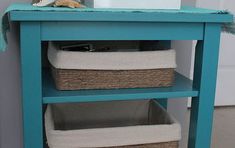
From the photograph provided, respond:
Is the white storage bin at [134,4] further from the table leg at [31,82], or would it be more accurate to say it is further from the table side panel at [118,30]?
the table leg at [31,82]

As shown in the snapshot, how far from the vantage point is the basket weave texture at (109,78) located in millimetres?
864

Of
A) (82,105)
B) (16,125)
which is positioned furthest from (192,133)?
(16,125)

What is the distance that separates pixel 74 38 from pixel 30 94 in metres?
0.18

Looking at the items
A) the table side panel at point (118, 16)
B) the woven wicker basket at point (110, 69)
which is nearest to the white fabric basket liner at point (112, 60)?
the woven wicker basket at point (110, 69)

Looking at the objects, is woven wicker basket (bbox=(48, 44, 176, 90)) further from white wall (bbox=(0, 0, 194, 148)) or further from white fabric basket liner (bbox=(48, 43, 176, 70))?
white wall (bbox=(0, 0, 194, 148))

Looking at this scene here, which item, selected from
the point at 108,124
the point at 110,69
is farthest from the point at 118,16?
Answer: the point at 108,124

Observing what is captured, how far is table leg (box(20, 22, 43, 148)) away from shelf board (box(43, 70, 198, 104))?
3 centimetres

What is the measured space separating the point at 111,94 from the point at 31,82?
0.67 ft

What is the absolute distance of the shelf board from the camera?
32.9 inches

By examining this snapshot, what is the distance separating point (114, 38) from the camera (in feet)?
2.68

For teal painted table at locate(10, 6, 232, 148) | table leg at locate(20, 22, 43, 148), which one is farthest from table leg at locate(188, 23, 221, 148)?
table leg at locate(20, 22, 43, 148)

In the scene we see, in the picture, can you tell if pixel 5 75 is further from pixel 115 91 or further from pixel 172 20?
pixel 172 20

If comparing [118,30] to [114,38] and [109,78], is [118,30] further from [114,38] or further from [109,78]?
[109,78]

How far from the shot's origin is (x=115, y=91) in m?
0.88
